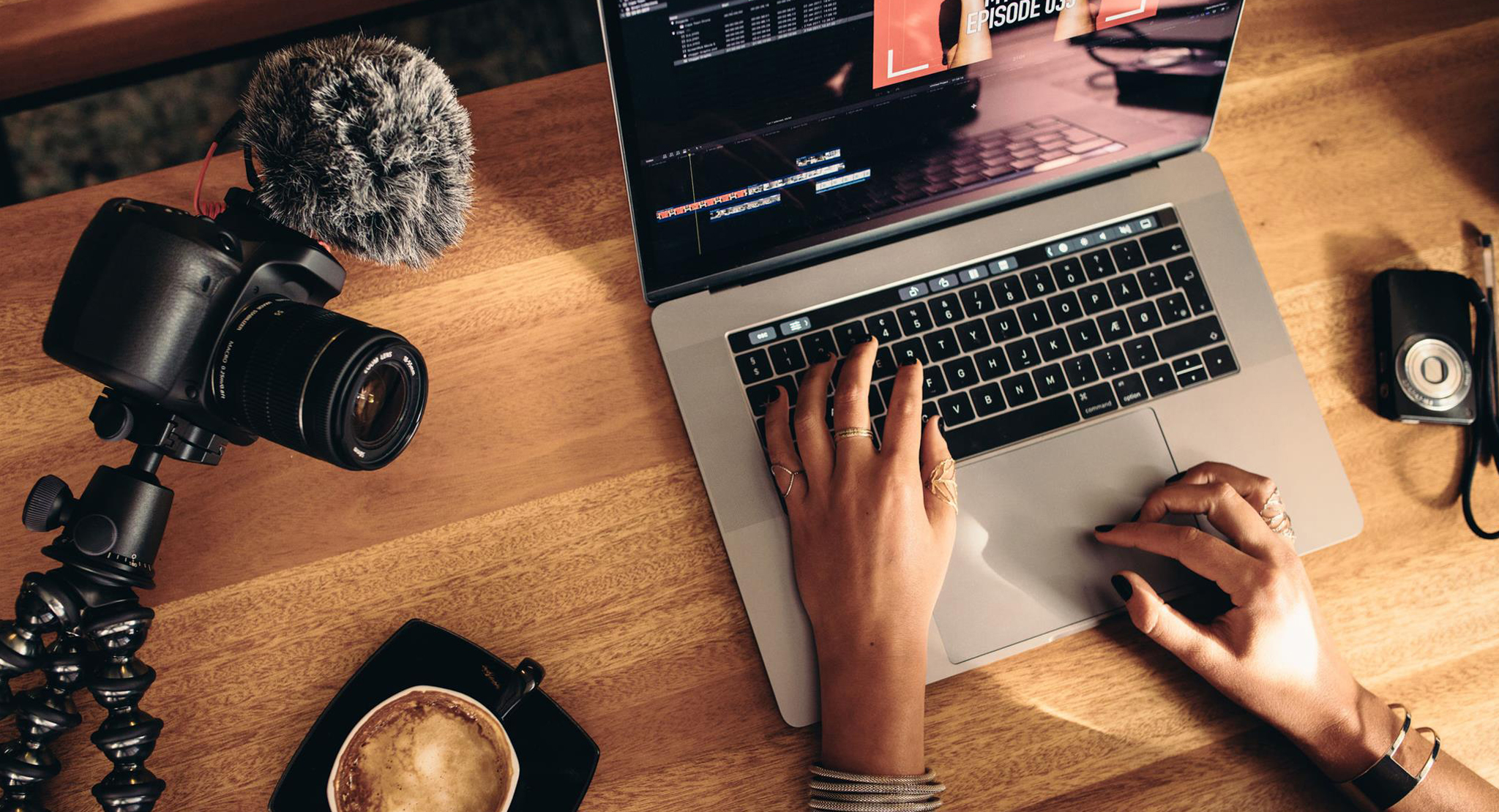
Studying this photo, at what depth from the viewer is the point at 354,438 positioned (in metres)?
0.64

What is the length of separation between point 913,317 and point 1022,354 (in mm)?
110

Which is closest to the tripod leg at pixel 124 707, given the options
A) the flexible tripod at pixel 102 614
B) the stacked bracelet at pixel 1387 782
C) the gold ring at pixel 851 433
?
the flexible tripod at pixel 102 614

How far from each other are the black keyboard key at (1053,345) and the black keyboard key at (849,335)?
0.17 m

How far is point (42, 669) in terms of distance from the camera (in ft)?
2.19

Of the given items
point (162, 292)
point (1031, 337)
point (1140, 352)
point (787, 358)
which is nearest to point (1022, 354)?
point (1031, 337)

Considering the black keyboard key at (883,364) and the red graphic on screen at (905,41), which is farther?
the black keyboard key at (883,364)

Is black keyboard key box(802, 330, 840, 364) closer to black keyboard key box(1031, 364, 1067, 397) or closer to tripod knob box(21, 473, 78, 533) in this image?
black keyboard key box(1031, 364, 1067, 397)

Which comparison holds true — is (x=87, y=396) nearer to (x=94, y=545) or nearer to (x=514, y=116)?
(x=94, y=545)

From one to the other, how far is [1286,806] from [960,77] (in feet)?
2.36

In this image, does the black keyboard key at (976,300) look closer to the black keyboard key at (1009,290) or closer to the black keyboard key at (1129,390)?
the black keyboard key at (1009,290)

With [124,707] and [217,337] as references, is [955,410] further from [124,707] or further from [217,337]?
[124,707]

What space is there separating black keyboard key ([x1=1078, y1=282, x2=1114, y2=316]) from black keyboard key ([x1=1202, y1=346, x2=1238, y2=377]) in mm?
108

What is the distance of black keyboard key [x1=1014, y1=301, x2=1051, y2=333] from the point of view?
2.67 feet

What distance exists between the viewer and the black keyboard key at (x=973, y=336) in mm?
806
